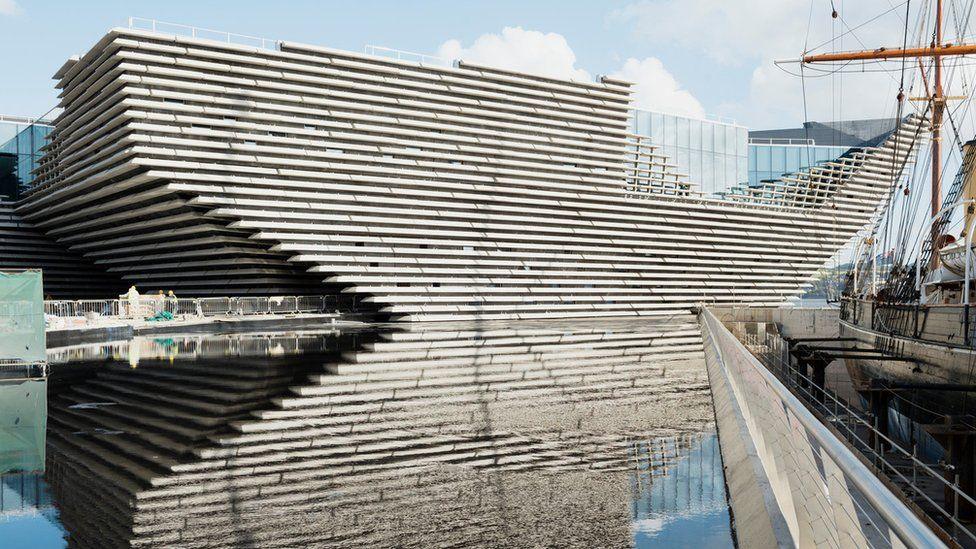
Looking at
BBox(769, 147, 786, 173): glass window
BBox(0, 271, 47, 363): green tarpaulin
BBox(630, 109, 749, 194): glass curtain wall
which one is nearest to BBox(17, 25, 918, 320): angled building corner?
BBox(630, 109, 749, 194): glass curtain wall

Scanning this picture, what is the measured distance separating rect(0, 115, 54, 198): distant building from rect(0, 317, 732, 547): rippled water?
4742 cm

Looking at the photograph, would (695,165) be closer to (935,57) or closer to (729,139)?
(729,139)

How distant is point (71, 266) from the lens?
56.6 metres

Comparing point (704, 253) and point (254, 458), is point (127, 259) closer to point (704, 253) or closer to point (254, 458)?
point (704, 253)

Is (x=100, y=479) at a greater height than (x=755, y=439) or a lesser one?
lesser

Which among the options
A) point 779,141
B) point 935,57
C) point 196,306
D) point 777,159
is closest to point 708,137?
point 777,159

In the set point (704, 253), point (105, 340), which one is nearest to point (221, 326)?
point (105, 340)

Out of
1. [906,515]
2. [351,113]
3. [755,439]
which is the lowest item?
[755,439]

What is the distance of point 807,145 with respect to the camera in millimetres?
68625

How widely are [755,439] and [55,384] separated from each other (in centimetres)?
1434

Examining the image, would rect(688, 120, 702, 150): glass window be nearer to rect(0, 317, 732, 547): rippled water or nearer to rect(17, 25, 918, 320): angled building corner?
rect(17, 25, 918, 320): angled building corner

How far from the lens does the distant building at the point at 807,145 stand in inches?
2901

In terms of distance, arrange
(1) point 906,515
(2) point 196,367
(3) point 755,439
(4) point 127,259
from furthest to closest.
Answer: (4) point 127,259 < (2) point 196,367 < (3) point 755,439 < (1) point 906,515

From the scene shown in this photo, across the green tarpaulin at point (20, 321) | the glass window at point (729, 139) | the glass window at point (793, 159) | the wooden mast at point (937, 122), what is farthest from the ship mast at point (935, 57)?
the glass window at point (793, 159)
